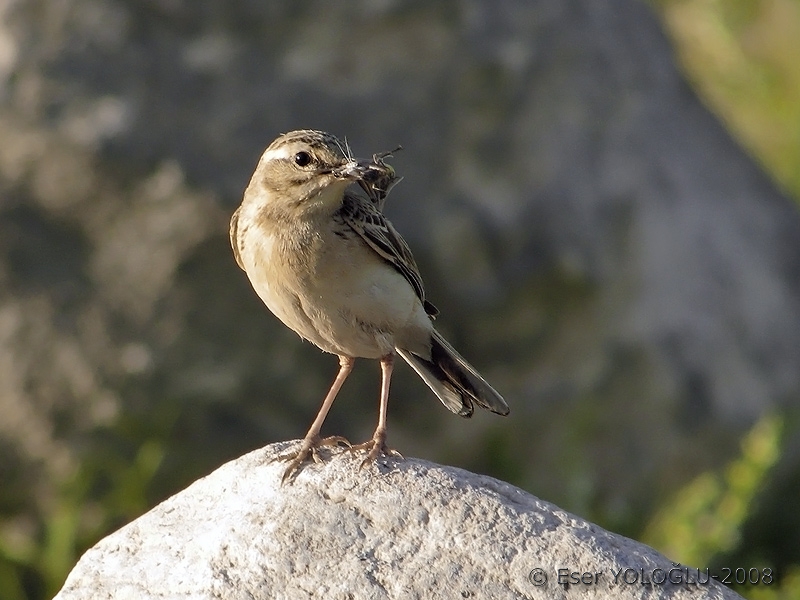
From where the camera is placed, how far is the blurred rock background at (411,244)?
1033 centimetres

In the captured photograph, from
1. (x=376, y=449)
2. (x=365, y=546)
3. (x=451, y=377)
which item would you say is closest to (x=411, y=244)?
(x=451, y=377)

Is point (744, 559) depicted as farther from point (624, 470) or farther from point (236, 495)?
point (236, 495)

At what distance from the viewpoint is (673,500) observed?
11.7m

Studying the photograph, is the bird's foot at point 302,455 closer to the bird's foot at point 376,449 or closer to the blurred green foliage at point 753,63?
the bird's foot at point 376,449

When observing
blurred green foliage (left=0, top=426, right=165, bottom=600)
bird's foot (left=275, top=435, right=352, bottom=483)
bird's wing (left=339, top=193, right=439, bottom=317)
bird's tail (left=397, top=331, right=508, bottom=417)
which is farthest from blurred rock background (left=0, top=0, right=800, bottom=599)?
bird's foot (left=275, top=435, right=352, bottom=483)

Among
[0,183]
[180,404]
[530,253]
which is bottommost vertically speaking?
[180,404]

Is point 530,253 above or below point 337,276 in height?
above

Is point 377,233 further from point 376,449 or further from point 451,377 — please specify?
point 376,449

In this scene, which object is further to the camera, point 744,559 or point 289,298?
point 744,559

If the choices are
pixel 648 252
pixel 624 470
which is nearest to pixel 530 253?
pixel 648 252

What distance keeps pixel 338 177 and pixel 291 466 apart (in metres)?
1.49

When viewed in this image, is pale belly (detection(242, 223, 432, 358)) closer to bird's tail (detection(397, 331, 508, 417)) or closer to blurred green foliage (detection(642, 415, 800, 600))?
bird's tail (detection(397, 331, 508, 417))

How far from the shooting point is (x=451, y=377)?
7367mm

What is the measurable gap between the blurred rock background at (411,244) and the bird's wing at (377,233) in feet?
11.6
